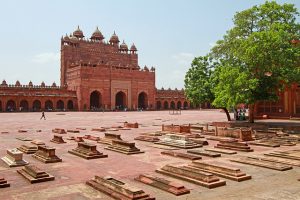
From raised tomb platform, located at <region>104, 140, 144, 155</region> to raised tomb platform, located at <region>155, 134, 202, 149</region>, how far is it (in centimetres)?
238

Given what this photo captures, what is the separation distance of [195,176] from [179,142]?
683cm

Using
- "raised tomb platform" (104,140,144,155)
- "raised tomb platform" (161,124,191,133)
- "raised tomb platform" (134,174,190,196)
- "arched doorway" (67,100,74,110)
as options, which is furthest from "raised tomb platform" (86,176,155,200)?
"arched doorway" (67,100,74,110)

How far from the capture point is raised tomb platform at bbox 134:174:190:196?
6.82 meters

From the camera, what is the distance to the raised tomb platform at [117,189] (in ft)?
20.7

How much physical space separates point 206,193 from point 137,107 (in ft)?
209

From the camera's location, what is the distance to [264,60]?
20422 millimetres

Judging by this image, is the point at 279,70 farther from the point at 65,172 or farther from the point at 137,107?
the point at 137,107

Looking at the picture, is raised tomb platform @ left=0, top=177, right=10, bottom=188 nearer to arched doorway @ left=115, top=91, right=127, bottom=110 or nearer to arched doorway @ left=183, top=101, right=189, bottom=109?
arched doorway @ left=115, top=91, right=127, bottom=110

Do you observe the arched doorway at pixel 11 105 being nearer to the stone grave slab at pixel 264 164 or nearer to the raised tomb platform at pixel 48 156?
the raised tomb platform at pixel 48 156

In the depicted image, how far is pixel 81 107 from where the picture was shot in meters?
62.2

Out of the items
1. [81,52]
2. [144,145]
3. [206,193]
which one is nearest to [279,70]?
[144,145]

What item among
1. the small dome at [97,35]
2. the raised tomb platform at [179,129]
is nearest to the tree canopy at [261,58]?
the raised tomb platform at [179,129]

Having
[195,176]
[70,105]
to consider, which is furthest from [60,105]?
[195,176]

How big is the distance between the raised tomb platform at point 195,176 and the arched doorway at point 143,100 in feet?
211
